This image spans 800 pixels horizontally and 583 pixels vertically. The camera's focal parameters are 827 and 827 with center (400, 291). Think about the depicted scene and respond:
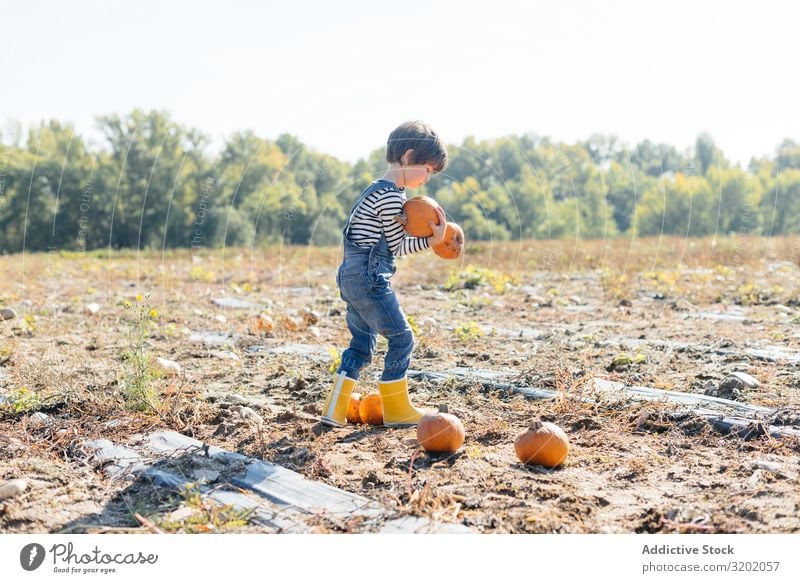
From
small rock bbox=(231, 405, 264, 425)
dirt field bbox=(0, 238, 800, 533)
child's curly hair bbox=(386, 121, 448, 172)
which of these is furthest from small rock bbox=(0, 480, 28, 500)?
child's curly hair bbox=(386, 121, 448, 172)

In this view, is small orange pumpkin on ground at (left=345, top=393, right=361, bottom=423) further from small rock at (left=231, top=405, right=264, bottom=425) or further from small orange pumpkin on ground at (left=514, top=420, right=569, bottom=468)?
small orange pumpkin on ground at (left=514, top=420, right=569, bottom=468)

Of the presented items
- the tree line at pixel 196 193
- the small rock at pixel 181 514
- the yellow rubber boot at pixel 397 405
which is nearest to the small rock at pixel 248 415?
the yellow rubber boot at pixel 397 405

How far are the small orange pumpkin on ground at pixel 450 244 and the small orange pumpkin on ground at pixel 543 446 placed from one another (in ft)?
3.70

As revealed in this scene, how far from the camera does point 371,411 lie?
14.7 feet

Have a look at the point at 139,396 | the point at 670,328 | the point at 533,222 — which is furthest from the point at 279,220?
the point at 139,396

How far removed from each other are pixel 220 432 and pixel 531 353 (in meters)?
2.76

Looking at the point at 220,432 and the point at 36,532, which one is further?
the point at 220,432

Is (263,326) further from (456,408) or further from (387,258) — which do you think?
(387,258)

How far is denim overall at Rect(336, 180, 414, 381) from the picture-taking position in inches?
167

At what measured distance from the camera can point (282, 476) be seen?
3484 millimetres

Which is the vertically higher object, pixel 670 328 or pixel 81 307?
pixel 670 328

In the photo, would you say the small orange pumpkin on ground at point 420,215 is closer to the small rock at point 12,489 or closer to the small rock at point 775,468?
the small rock at point 775,468
